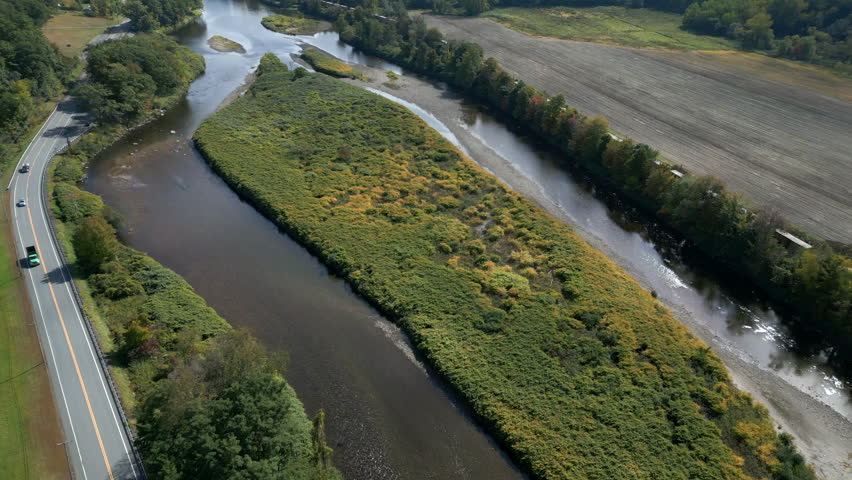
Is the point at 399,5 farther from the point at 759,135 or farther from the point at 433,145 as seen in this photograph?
the point at 759,135

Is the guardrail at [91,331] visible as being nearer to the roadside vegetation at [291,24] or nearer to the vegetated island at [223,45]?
the vegetated island at [223,45]

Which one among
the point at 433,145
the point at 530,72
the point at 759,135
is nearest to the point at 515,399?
the point at 433,145

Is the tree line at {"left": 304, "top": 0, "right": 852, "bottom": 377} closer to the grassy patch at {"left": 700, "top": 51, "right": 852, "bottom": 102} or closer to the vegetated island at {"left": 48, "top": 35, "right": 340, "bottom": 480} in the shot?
the vegetated island at {"left": 48, "top": 35, "right": 340, "bottom": 480}

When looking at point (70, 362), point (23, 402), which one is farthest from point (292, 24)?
point (23, 402)

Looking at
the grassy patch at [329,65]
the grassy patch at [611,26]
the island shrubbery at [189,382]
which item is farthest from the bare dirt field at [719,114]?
the island shrubbery at [189,382]

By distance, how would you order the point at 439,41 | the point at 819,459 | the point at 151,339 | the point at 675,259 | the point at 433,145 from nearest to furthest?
the point at 819,459, the point at 151,339, the point at 675,259, the point at 433,145, the point at 439,41
